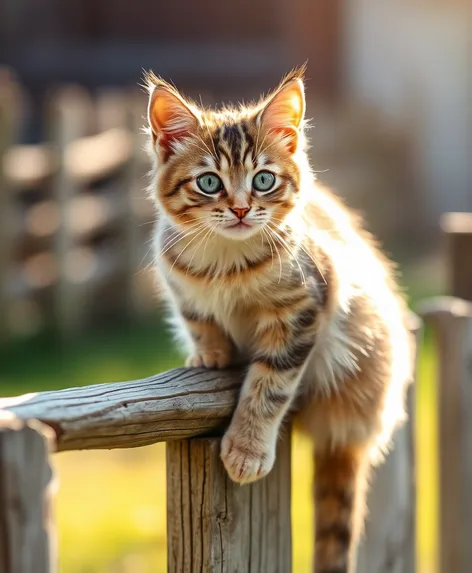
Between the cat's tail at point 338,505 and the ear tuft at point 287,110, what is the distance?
79 cm

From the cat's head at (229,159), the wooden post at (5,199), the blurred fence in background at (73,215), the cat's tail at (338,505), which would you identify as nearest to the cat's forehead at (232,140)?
the cat's head at (229,159)

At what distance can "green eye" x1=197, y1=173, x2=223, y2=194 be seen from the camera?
2.40m

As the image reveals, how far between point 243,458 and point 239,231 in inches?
21.0

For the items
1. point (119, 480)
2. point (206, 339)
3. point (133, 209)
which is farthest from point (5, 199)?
point (206, 339)

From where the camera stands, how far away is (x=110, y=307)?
8148mm

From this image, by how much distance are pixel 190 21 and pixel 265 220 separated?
32.4 ft

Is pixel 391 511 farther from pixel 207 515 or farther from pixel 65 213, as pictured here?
pixel 65 213

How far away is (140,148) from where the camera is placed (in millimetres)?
8125

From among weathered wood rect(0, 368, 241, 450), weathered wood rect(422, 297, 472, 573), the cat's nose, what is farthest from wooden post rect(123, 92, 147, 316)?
weathered wood rect(0, 368, 241, 450)

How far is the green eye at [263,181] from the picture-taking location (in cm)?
240

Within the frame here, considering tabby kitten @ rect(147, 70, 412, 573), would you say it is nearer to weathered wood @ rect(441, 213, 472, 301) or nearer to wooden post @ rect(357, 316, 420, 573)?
wooden post @ rect(357, 316, 420, 573)

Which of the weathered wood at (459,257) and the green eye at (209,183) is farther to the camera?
the weathered wood at (459,257)

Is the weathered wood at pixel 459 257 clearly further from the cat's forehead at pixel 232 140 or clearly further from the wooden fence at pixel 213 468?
the cat's forehead at pixel 232 140

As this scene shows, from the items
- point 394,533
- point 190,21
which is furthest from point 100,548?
point 190,21
